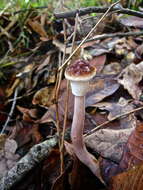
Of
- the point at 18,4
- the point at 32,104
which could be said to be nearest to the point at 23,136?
the point at 32,104

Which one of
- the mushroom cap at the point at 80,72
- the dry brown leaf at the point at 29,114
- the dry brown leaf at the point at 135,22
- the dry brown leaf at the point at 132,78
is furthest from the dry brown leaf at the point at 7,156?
the dry brown leaf at the point at 135,22

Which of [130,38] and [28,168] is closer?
[28,168]

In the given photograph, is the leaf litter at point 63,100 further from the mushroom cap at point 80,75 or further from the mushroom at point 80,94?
the mushroom cap at point 80,75

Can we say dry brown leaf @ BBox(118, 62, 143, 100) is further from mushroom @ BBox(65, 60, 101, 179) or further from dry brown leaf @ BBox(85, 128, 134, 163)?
mushroom @ BBox(65, 60, 101, 179)

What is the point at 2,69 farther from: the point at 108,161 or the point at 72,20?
the point at 108,161

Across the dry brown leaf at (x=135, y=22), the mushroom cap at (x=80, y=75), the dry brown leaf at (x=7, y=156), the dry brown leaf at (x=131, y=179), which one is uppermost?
the mushroom cap at (x=80, y=75)

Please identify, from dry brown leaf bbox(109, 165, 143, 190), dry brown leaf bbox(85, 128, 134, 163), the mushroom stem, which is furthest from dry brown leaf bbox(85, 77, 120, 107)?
dry brown leaf bbox(109, 165, 143, 190)

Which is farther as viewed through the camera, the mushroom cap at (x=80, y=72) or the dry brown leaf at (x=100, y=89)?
the dry brown leaf at (x=100, y=89)

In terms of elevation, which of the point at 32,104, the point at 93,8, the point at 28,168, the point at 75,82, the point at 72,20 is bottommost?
the point at 32,104
